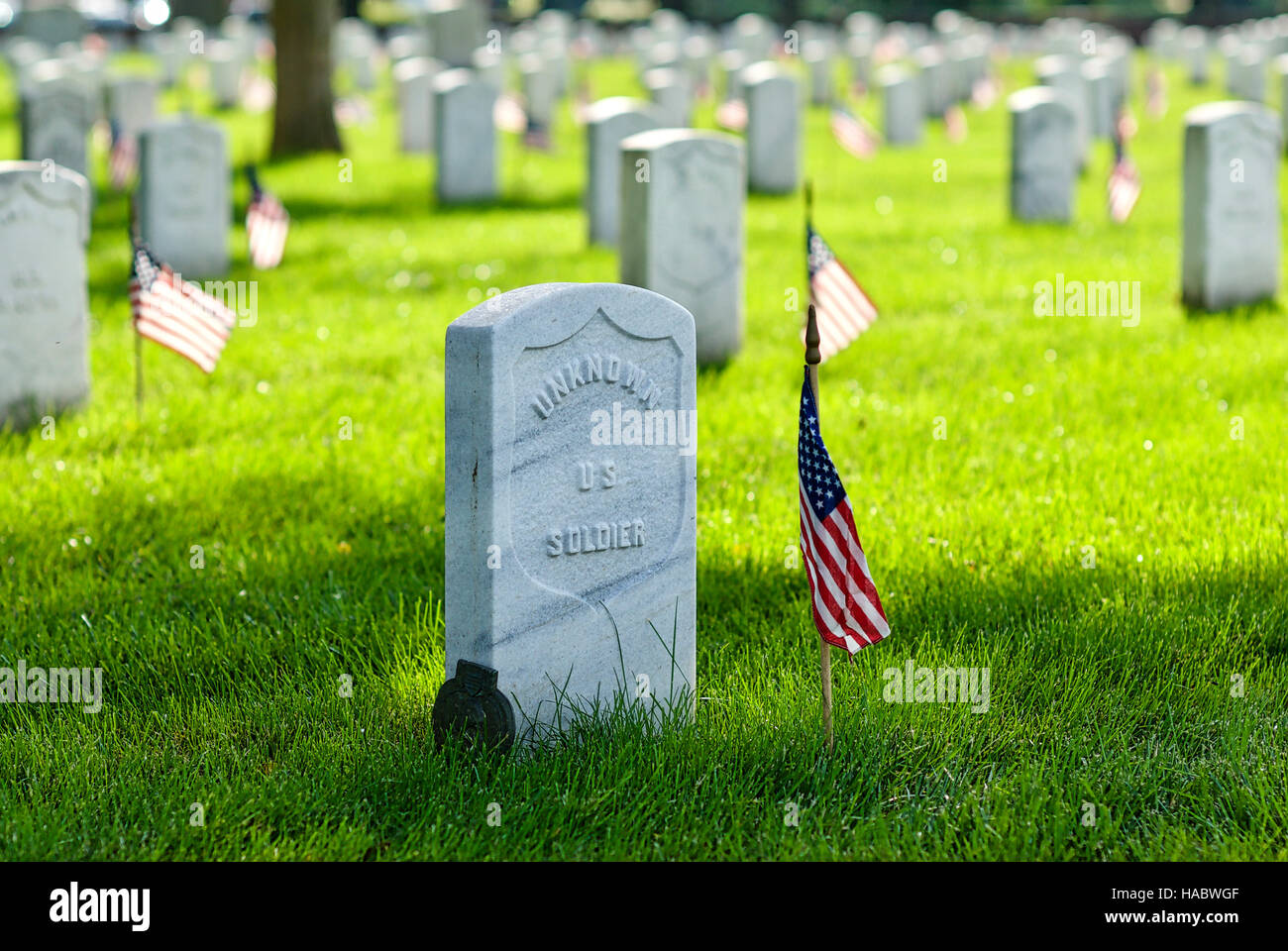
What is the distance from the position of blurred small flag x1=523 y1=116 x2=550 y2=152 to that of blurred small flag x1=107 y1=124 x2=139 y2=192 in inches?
159

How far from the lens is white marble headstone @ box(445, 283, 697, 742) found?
3818 mm

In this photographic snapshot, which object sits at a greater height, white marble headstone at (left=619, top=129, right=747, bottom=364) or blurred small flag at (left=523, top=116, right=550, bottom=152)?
blurred small flag at (left=523, top=116, right=550, bottom=152)

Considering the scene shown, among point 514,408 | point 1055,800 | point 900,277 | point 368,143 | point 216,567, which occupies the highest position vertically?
point 368,143

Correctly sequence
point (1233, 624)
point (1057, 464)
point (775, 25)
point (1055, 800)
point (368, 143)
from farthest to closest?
point (775, 25)
point (368, 143)
point (1057, 464)
point (1233, 624)
point (1055, 800)

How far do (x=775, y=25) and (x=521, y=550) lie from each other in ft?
146

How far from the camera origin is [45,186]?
722 cm

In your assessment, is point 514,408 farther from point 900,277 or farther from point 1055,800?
point 900,277

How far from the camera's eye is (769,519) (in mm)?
5875

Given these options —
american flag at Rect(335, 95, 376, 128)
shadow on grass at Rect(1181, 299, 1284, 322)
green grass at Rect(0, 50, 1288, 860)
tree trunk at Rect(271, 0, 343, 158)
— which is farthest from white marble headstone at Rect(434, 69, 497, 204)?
american flag at Rect(335, 95, 376, 128)

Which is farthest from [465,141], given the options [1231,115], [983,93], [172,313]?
[983,93]

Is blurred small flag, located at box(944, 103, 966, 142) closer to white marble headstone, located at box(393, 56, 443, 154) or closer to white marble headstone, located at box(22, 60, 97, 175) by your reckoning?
white marble headstone, located at box(393, 56, 443, 154)

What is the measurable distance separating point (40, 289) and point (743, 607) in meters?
4.17

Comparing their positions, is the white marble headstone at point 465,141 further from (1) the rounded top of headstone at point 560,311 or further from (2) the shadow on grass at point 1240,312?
(1) the rounded top of headstone at point 560,311

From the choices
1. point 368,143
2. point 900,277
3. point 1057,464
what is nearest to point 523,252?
point 900,277
